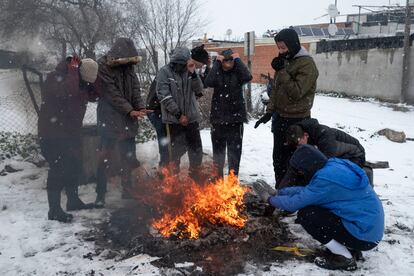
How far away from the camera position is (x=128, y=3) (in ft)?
73.4

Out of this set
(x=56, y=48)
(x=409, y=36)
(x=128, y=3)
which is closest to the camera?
(x=409, y=36)

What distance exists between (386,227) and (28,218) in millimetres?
4598

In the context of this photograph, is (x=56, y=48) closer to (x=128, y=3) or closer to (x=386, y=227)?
(x=128, y=3)

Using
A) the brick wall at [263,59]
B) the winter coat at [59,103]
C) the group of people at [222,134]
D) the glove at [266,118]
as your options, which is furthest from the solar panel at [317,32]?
the winter coat at [59,103]

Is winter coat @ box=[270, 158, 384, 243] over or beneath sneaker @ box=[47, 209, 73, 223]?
over

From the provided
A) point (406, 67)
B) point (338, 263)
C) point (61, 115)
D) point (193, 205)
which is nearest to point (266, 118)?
point (193, 205)

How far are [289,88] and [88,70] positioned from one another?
8.63 ft

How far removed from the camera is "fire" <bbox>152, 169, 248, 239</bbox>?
4.43 m

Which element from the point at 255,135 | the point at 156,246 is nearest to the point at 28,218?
the point at 156,246

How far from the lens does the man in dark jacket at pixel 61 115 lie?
16.0 ft

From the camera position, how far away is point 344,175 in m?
3.59

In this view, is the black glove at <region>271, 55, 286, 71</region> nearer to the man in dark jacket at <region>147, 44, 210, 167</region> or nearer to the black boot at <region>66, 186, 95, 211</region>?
the man in dark jacket at <region>147, 44, 210, 167</region>

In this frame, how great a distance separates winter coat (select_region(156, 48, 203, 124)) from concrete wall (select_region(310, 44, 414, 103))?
53.5ft

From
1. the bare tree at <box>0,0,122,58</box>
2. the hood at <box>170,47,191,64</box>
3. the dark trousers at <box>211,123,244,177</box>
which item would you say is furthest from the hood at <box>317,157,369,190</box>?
the bare tree at <box>0,0,122,58</box>
